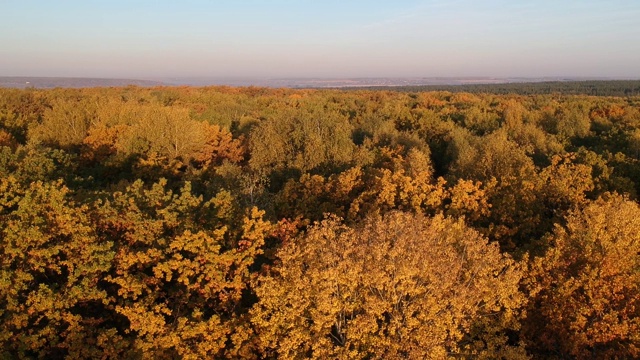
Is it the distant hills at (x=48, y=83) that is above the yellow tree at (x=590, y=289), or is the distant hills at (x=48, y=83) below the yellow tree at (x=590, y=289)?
above

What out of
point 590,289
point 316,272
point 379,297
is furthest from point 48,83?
point 590,289

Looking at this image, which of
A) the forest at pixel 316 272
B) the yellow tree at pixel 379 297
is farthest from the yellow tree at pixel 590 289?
the yellow tree at pixel 379 297

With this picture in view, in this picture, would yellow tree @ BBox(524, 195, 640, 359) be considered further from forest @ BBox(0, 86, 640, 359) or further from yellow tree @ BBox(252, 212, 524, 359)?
yellow tree @ BBox(252, 212, 524, 359)

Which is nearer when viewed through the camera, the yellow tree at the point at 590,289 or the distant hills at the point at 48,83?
the yellow tree at the point at 590,289

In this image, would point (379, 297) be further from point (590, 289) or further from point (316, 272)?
point (590, 289)

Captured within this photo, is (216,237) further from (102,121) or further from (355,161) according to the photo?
(102,121)

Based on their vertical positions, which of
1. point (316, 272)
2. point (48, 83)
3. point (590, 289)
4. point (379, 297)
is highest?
point (48, 83)

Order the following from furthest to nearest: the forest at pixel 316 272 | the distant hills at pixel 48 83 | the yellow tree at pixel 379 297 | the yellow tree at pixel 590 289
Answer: the distant hills at pixel 48 83
the yellow tree at pixel 590 289
the forest at pixel 316 272
the yellow tree at pixel 379 297

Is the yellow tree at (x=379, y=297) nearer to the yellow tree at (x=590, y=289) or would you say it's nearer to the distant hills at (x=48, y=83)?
the yellow tree at (x=590, y=289)

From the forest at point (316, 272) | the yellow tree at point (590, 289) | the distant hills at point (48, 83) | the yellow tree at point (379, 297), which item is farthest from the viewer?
the distant hills at point (48, 83)
